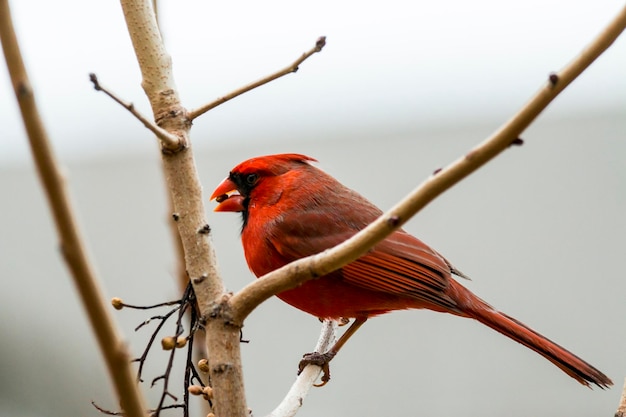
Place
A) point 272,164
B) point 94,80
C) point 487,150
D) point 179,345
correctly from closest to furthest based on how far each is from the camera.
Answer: point 487,150 → point 94,80 → point 179,345 → point 272,164

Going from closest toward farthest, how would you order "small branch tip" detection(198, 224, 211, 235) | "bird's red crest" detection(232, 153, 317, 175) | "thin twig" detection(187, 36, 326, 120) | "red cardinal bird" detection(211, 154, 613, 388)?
"small branch tip" detection(198, 224, 211, 235), "thin twig" detection(187, 36, 326, 120), "red cardinal bird" detection(211, 154, 613, 388), "bird's red crest" detection(232, 153, 317, 175)

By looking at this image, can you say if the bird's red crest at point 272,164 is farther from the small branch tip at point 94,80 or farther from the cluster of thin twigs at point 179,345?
the small branch tip at point 94,80

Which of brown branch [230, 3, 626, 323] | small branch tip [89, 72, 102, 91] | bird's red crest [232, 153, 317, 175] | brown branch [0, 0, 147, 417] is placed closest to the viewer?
brown branch [0, 0, 147, 417]

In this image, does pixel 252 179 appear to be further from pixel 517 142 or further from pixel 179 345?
pixel 517 142

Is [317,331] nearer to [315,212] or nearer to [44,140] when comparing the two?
[315,212]

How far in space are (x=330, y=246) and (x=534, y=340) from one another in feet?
2.66

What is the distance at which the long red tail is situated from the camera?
3029mm

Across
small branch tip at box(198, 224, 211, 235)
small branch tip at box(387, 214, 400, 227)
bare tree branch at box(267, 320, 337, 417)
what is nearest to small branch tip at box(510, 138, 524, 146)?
small branch tip at box(387, 214, 400, 227)

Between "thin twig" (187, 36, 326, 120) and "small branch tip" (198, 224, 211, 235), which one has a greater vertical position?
"thin twig" (187, 36, 326, 120)

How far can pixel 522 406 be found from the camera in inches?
208

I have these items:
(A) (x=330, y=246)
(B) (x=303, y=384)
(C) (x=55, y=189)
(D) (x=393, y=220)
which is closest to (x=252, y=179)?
(A) (x=330, y=246)

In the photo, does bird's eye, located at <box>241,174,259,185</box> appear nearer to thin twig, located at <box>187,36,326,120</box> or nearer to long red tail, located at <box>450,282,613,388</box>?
long red tail, located at <box>450,282,613,388</box>

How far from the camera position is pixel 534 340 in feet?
10.5

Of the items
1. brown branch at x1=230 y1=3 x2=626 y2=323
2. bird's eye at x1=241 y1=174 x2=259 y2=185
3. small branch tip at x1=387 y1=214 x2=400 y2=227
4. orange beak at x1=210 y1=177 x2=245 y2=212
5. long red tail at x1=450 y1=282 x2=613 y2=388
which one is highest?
brown branch at x1=230 y1=3 x2=626 y2=323
